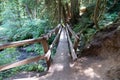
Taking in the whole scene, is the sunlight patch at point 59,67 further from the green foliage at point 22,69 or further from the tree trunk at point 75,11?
the tree trunk at point 75,11

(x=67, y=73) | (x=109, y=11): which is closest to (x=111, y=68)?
(x=67, y=73)

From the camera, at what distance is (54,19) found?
50.3 feet

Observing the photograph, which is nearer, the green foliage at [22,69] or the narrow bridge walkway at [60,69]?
the narrow bridge walkway at [60,69]

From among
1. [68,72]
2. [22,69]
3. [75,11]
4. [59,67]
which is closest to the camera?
[68,72]

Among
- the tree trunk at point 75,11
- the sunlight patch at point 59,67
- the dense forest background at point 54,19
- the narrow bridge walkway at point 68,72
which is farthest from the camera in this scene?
the tree trunk at point 75,11

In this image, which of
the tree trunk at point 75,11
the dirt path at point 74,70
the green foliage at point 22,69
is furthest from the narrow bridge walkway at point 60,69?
the tree trunk at point 75,11

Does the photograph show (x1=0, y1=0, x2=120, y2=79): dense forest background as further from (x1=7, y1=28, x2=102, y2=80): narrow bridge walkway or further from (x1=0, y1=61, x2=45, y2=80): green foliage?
(x1=7, y1=28, x2=102, y2=80): narrow bridge walkway

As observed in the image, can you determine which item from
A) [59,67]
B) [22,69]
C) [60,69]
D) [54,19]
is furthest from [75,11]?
[60,69]

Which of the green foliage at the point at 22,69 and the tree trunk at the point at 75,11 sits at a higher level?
the tree trunk at the point at 75,11

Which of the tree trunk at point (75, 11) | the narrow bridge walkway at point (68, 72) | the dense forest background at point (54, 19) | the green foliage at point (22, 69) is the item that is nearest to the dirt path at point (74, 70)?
the narrow bridge walkway at point (68, 72)

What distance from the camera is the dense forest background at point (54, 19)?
8820 millimetres

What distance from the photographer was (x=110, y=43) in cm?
563

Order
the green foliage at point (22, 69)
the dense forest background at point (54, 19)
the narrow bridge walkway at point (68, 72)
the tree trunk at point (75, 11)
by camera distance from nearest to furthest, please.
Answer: the narrow bridge walkway at point (68, 72), the green foliage at point (22, 69), the dense forest background at point (54, 19), the tree trunk at point (75, 11)

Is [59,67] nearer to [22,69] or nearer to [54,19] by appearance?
[22,69]
